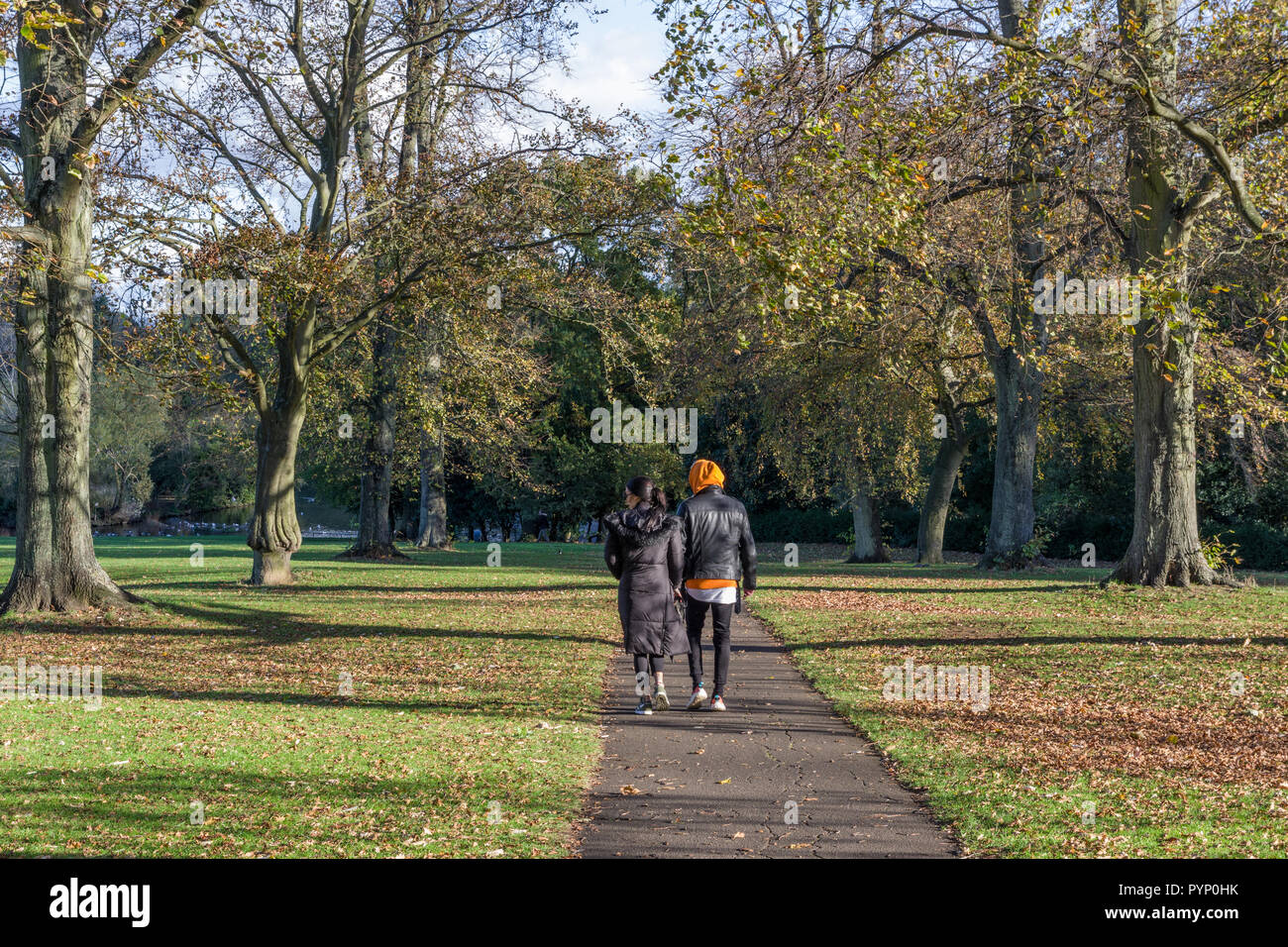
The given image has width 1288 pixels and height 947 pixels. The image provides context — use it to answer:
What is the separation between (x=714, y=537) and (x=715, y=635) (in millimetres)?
832

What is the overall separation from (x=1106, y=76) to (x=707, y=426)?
33534mm

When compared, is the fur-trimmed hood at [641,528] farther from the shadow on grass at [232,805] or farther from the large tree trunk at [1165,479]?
the large tree trunk at [1165,479]

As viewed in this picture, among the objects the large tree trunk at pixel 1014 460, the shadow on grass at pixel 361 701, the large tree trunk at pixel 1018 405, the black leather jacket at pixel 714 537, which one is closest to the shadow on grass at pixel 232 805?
the shadow on grass at pixel 361 701

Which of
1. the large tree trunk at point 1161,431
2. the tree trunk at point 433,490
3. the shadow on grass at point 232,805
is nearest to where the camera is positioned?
the shadow on grass at point 232,805

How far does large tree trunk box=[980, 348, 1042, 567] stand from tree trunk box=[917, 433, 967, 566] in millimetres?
5288

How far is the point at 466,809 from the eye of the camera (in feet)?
20.6

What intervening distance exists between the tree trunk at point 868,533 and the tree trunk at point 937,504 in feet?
11.3

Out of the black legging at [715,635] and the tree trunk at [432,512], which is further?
the tree trunk at [432,512]

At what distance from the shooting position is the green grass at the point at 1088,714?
238 inches

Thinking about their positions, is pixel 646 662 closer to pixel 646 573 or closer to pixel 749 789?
pixel 646 573

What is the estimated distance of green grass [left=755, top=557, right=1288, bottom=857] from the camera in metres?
6.04

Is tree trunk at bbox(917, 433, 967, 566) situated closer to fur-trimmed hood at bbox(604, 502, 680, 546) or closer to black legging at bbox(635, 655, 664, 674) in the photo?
black legging at bbox(635, 655, 664, 674)

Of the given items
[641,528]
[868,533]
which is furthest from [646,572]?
[868,533]
